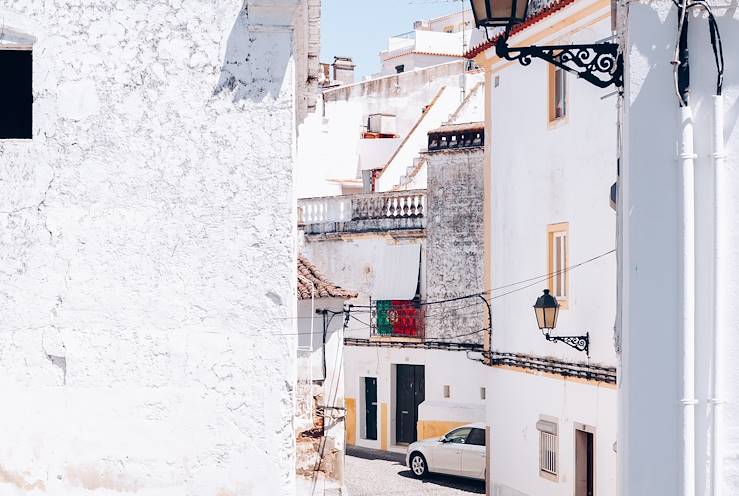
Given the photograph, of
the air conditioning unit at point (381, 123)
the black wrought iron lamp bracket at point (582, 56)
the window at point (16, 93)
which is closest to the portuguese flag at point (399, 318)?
the air conditioning unit at point (381, 123)

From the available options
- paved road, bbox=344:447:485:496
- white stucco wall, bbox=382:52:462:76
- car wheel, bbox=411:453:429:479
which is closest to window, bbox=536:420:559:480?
paved road, bbox=344:447:485:496

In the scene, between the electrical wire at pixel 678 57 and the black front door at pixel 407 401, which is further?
the black front door at pixel 407 401

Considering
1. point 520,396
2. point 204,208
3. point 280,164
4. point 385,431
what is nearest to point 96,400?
point 204,208

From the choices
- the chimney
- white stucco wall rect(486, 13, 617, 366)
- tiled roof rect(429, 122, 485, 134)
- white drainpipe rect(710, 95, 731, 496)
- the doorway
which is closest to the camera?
white drainpipe rect(710, 95, 731, 496)

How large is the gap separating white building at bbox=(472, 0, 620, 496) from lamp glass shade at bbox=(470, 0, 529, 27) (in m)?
7.80

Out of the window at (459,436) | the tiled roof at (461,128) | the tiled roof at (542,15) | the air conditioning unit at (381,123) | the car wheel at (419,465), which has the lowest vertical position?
the car wheel at (419,465)

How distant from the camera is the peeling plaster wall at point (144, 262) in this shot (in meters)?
7.23

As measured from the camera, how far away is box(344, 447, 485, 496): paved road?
21109 millimetres

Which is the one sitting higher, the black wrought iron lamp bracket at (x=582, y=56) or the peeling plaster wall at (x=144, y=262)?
the black wrought iron lamp bracket at (x=582, y=56)

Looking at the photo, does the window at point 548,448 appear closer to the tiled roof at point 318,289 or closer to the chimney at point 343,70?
the tiled roof at point 318,289

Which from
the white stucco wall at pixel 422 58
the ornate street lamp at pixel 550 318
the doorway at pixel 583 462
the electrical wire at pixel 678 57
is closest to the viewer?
the electrical wire at pixel 678 57

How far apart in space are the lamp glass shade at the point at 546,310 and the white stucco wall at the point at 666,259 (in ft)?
28.7

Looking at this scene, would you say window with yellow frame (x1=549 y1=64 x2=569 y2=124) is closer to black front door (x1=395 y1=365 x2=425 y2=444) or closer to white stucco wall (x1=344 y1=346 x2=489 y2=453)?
white stucco wall (x1=344 y1=346 x2=489 y2=453)

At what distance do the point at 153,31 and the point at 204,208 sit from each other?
103 cm
